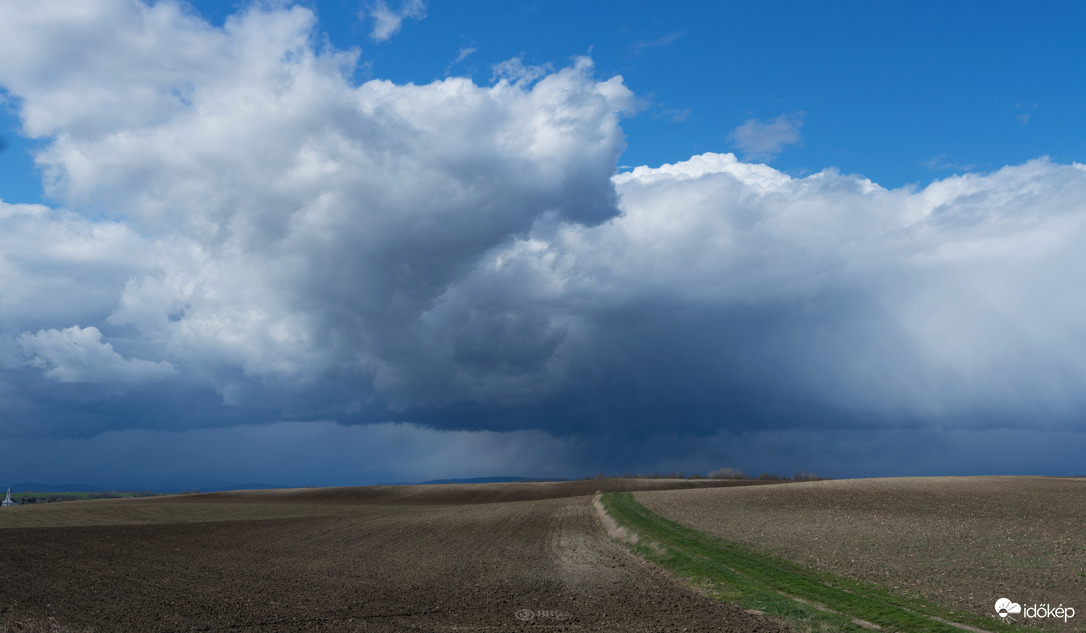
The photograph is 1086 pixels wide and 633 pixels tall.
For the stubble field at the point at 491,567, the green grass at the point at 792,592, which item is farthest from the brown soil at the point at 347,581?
the green grass at the point at 792,592

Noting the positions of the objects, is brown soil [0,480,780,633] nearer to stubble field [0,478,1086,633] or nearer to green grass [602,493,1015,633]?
stubble field [0,478,1086,633]

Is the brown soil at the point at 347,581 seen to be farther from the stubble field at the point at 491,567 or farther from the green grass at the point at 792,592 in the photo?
the green grass at the point at 792,592

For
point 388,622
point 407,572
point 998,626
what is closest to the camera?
point 998,626

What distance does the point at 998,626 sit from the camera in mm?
16953

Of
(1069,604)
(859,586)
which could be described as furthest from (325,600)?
(1069,604)

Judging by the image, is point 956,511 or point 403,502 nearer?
point 956,511

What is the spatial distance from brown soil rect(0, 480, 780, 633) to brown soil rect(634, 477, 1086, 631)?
6868 millimetres

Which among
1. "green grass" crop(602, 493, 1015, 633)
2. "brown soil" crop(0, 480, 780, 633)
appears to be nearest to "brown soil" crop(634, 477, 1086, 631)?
"green grass" crop(602, 493, 1015, 633)


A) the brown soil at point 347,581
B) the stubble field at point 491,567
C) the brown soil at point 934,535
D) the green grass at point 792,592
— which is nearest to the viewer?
the green grass at point 792,592

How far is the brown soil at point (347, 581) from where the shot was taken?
2008cm

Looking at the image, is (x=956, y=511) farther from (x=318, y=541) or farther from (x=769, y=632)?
(x=318, y=541)

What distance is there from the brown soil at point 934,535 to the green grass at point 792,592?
3.32 feet

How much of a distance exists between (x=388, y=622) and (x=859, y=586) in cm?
1498

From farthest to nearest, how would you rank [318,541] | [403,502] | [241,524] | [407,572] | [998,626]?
[403,502], [241,524], [318,541], [407,572], [998,626]
